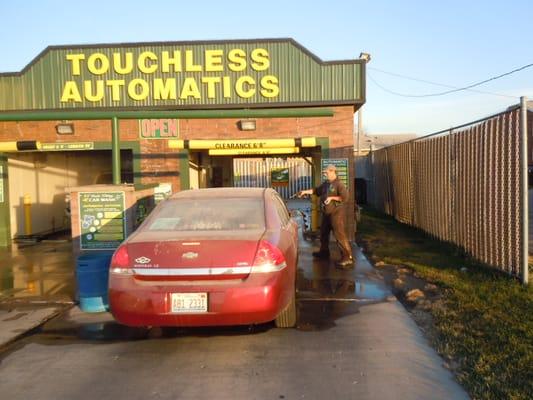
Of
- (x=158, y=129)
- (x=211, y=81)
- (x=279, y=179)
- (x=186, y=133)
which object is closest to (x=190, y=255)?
(x=186, y=133)

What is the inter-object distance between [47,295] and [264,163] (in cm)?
2335

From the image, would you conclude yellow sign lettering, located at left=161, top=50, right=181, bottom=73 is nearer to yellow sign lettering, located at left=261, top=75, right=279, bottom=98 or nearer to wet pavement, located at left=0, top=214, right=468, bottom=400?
yellow sign lettering, located at left=261, top=75, right=279, bottom=98

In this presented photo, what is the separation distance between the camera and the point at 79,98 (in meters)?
11.9

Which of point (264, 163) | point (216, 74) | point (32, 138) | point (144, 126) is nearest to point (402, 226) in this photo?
point (216, 74)

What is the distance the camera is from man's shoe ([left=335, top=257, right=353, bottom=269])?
846 centimetres

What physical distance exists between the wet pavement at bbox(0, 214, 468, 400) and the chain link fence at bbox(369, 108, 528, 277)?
2110 millimetres

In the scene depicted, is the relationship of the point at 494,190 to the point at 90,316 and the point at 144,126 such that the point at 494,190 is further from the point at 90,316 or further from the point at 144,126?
the point at 144,126

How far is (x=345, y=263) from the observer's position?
849cm

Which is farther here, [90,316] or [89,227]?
[89,227]

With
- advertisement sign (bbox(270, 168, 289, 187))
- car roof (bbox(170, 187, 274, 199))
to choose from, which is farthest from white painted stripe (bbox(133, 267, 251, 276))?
advertisement sign (bbox(270, 168, 289, 187))

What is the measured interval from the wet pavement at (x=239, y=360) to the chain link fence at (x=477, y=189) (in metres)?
2.11

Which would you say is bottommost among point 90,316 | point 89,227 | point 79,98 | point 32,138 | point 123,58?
point 90,316

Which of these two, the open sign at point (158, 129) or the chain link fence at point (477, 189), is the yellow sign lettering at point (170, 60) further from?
the chain link fence at point (477, 189)

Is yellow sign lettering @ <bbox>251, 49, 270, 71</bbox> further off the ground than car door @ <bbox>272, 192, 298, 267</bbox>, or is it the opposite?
yellow sign lettering @ <bbox>251, 49, 270, 71</bbox>
